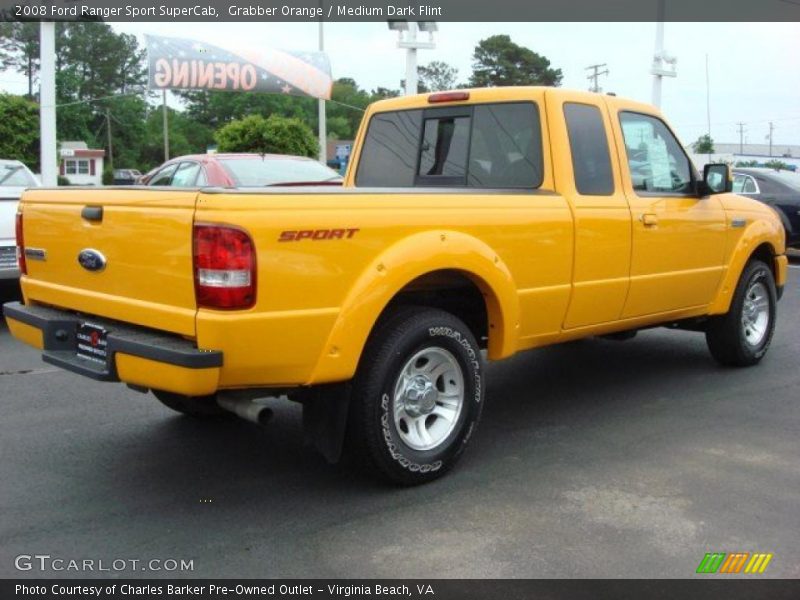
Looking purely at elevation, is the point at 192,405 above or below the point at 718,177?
below

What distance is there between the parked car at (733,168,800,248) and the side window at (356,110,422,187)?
10412 mm

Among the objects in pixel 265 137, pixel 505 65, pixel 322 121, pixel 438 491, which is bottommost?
pixel 438 491

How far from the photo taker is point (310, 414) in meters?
4.11

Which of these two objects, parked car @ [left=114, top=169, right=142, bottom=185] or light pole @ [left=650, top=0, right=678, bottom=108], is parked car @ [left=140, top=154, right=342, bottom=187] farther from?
light pole @ [left=650, top=0, right=678, bottom=108]

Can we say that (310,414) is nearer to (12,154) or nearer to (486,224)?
(486,224)

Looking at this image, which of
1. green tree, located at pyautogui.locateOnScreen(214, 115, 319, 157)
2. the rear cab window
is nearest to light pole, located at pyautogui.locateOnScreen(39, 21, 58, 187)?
green tree, located at pyautogui.locateOnScreen(214, 115, 319, 157)

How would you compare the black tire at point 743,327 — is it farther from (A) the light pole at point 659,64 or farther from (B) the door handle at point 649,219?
(A) the light pole at point 659,64

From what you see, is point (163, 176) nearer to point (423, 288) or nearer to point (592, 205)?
point (592, 205)

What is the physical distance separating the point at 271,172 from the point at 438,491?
23.6 ft

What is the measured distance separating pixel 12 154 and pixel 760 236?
31.9 m

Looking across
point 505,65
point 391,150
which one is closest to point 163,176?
point 391,150

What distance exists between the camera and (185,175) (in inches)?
443

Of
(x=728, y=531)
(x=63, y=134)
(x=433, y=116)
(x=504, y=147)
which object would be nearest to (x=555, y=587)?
(x=728, y=531)

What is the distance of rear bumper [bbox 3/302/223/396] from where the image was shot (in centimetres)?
354
